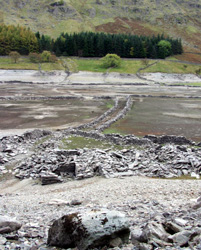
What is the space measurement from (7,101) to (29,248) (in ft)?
199

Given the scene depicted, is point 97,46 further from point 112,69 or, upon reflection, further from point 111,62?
point 112,69

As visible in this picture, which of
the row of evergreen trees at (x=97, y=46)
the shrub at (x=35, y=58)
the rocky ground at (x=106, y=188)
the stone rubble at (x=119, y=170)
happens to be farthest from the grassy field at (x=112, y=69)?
the rocky ground at (x=106, y=188)

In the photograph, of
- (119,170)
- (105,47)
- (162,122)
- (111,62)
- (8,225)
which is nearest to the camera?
(8,225)

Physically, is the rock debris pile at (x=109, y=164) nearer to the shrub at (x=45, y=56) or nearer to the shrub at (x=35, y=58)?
A: the shrub at (x=35, y=58)

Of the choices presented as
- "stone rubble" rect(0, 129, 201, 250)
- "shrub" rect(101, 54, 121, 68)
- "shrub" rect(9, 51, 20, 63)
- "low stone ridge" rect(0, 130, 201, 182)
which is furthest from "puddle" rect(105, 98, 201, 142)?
"shrub" rect(9, 51, 20, 63)

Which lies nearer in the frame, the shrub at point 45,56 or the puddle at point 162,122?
the puddle at point 162,122

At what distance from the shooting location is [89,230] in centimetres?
825

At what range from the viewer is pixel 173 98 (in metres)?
75.9

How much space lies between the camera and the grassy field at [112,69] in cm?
12106

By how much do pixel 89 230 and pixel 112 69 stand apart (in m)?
123

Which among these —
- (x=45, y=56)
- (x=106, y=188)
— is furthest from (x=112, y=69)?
(x=106, y=188)

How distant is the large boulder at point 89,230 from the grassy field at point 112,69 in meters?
115

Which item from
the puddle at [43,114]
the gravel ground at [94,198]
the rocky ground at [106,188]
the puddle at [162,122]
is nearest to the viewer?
the rocky ground at [106,188]

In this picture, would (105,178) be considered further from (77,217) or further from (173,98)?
(173,98)
